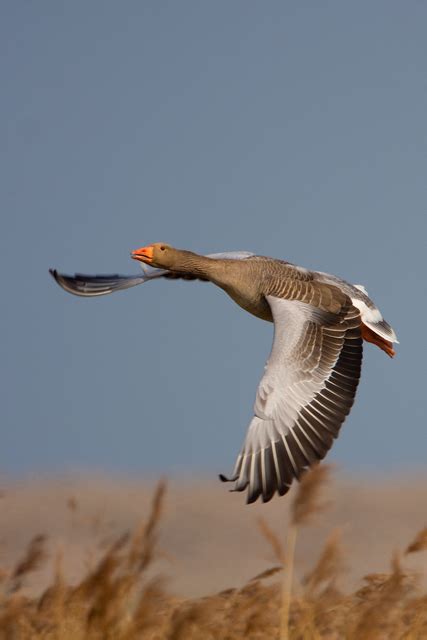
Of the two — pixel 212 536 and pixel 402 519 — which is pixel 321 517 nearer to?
pixel 212 536

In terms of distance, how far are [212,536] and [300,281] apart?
49.4 ft

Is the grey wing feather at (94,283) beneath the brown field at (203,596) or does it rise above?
above

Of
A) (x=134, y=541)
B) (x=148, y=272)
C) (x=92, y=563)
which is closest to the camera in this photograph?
(x=134, y=541)

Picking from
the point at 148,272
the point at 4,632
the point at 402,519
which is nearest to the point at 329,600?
the point at 4,632

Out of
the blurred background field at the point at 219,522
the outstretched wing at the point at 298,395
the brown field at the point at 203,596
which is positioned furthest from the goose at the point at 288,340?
the blurred background field at the point at 219,522

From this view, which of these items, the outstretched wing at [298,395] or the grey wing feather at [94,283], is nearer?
the outstretched wing at [298,395]

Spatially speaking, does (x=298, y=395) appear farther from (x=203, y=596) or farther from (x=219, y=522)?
(x=219, y=522)

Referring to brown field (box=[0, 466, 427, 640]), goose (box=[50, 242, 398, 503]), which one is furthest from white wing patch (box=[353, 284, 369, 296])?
brown field (box=[0, 466, 427, 640])

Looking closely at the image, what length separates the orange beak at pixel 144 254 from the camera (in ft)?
42.4

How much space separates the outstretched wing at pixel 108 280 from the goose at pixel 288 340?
1 cm

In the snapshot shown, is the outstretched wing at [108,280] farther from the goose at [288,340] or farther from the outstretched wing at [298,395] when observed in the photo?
the outstretched wing at [298,395]

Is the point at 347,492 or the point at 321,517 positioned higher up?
the point at 347,492

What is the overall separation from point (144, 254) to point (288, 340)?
3.05m

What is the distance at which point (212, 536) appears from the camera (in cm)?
2597
